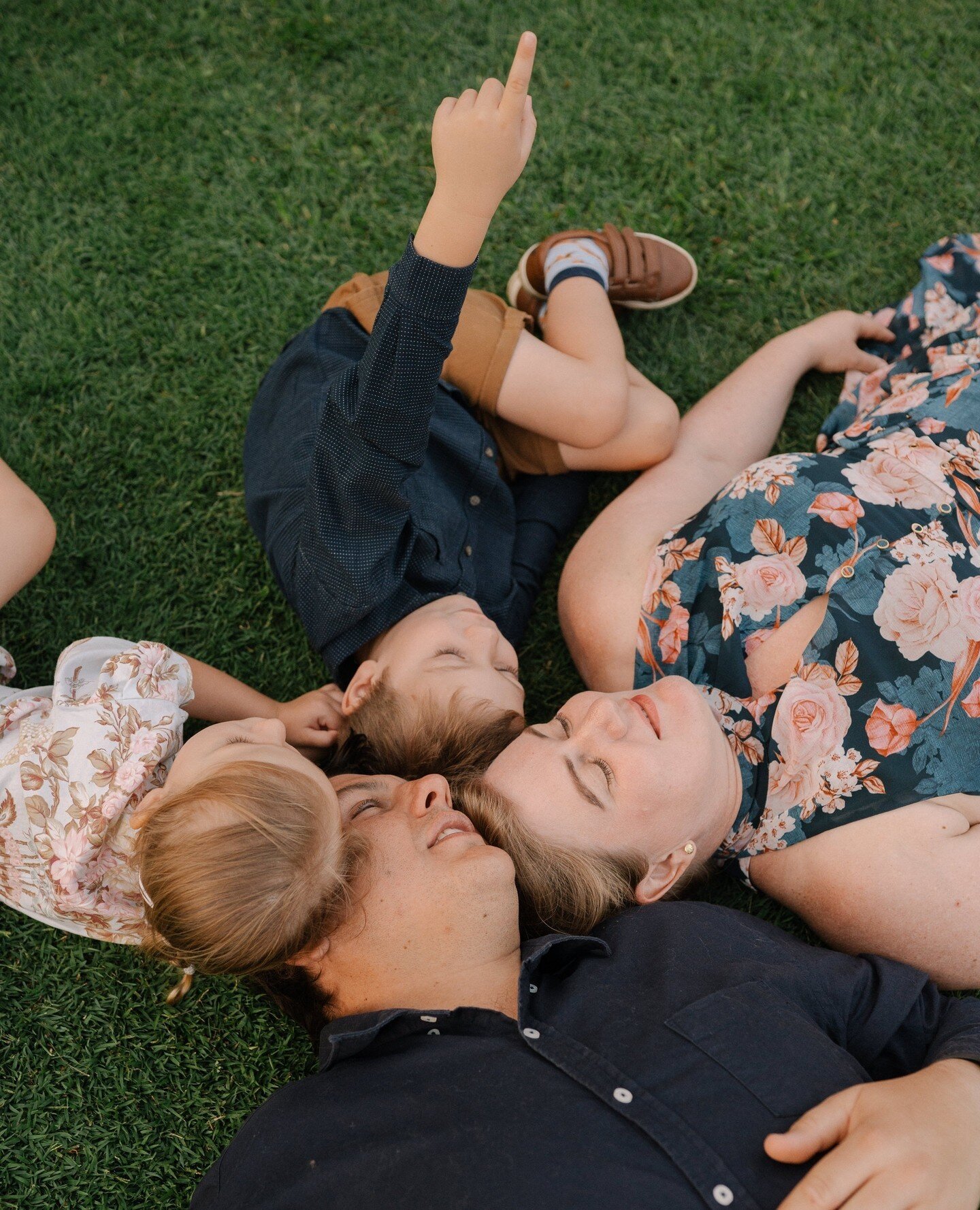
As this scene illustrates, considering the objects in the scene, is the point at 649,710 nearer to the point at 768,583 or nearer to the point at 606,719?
the point at 606,719

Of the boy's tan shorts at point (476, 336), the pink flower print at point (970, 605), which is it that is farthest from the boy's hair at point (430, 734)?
the pink flower print at point (970, 605)

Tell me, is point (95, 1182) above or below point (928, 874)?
below

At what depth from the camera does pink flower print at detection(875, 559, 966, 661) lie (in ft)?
6.70

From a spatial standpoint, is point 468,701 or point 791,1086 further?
point 468,701

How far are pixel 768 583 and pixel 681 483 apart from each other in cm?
53

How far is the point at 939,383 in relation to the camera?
2434 millimetres

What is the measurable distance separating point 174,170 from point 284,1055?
271 centimetres

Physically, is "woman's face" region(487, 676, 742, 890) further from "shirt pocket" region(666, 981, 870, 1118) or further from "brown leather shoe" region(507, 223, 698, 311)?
"brown leather shoe" region(507, 223, 698, 311)

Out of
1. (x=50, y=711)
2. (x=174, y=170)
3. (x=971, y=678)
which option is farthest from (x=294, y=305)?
(x=971, y=678)

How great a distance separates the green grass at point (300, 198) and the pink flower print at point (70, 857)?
742 mm

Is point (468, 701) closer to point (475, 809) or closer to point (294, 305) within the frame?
point (475, 809)

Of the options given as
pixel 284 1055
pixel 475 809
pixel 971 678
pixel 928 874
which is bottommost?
pixel 284 1055

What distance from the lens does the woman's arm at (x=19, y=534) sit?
88.2 inches

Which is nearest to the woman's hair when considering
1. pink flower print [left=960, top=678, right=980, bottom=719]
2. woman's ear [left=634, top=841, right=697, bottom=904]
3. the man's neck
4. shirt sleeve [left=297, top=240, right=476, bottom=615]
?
the man's neck
